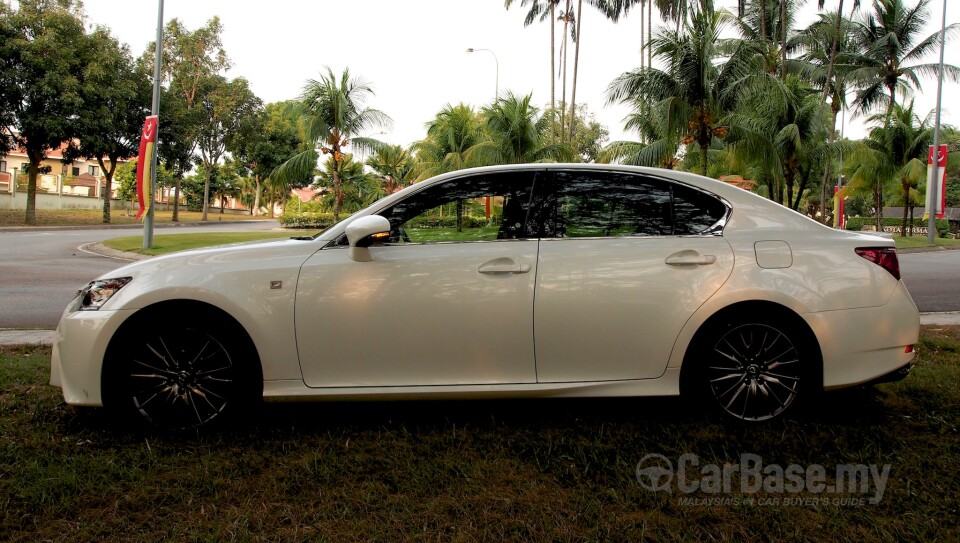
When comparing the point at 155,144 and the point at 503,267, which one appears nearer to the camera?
the point at 503,267

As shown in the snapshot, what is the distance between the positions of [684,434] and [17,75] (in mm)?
34043

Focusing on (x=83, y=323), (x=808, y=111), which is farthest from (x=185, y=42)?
(x=83, y=323)

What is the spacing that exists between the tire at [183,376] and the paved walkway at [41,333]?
3189 mm

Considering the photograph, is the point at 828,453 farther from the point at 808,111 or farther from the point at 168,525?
the point at 808,111

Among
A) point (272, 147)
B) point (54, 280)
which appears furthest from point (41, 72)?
point (272, 147)

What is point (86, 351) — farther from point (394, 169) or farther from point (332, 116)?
point (394, 169)

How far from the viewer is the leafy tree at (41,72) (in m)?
27.7

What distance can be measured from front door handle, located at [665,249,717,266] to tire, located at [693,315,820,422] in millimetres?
331

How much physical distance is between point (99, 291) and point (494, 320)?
2072 mm

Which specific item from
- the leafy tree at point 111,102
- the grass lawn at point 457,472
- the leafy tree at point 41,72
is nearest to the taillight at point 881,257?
the grass lawn at point 457,472

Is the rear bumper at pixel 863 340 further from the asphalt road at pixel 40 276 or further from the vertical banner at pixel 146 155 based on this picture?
the vertical banner at pixel 146 155

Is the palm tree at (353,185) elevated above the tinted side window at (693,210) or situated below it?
above

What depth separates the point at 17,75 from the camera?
2786 centimetres

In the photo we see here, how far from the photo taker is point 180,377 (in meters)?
3.27
